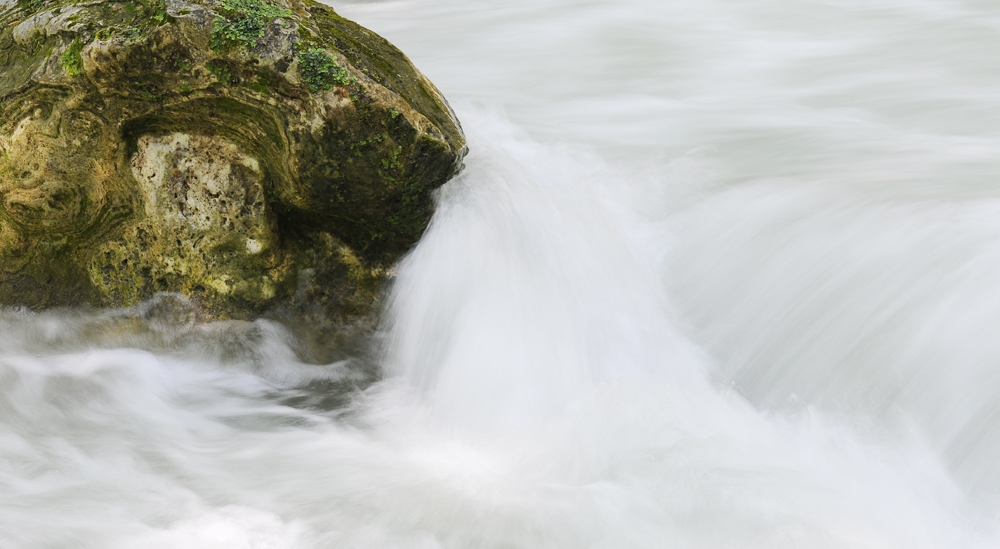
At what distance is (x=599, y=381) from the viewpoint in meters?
4.00

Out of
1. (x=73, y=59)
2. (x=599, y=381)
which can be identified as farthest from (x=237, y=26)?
(x=599, y=381)

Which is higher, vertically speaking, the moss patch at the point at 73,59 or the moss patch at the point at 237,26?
the moss patch at the point at 73,59

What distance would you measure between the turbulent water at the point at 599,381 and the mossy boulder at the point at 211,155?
23 centimetres

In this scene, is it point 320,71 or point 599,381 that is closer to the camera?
point 320,71

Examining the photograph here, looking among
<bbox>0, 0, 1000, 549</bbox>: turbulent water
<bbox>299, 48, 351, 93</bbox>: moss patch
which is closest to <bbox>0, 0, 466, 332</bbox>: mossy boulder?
<bbox>299, 48, 351, 93</bbox>: moss patch

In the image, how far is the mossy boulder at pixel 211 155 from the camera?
363 centimetres

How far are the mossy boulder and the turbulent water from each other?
0.23 metres

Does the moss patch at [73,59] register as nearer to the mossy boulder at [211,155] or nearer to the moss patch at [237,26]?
the mossy boulder at [211,155]

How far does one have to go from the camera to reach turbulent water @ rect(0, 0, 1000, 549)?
10.6ft

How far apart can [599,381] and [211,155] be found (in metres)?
2.16

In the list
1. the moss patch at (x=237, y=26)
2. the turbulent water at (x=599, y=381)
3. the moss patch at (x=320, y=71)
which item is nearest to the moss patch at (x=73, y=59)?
the moss patch at (x=237, y=26)

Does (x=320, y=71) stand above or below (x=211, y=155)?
above

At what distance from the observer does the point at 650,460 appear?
3.50 metres

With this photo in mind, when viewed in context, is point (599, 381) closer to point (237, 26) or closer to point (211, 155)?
point (211, 155)
